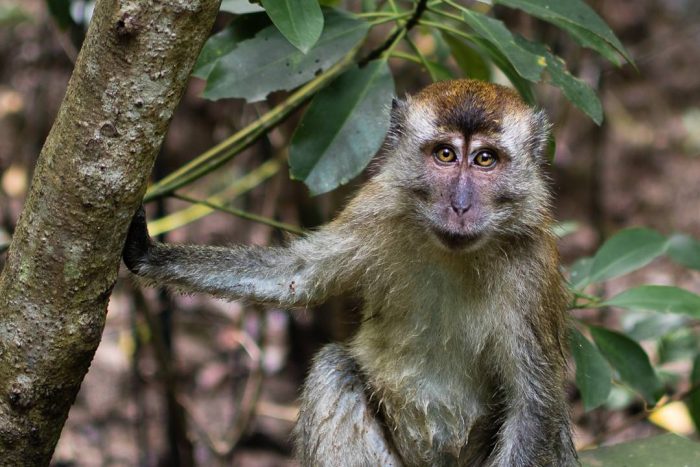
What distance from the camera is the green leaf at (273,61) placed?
15.4ft

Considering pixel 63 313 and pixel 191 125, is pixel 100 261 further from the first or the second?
pixel 191 125

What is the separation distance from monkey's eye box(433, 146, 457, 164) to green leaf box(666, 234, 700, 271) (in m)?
2.24

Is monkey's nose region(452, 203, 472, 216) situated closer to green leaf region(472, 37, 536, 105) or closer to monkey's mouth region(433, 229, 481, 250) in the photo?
monkey's mouth region(433, 229, 481, 250)

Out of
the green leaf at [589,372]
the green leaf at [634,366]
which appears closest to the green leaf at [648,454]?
the green leaf at [634,366]

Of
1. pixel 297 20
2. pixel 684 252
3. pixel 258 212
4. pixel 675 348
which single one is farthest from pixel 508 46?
pixel 258 212

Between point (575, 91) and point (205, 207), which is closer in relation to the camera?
point (575, 91)

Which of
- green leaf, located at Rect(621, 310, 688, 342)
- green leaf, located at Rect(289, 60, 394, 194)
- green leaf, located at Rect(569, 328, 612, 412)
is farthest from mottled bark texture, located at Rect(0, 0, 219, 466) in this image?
green leaf, located at Rect(621, 310, 688, 342)

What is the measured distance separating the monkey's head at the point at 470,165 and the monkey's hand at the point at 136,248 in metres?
1.28

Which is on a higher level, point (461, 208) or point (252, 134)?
point (252, 134)

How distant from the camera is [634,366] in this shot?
5.45 meters

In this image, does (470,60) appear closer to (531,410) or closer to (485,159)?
(485,159)

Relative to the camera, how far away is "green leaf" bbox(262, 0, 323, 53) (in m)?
3.96

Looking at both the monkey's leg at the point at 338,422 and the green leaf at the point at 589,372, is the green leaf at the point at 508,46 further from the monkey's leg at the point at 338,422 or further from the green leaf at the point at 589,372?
the monkey's leg at the point at 338,422

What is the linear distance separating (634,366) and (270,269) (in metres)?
2.24
